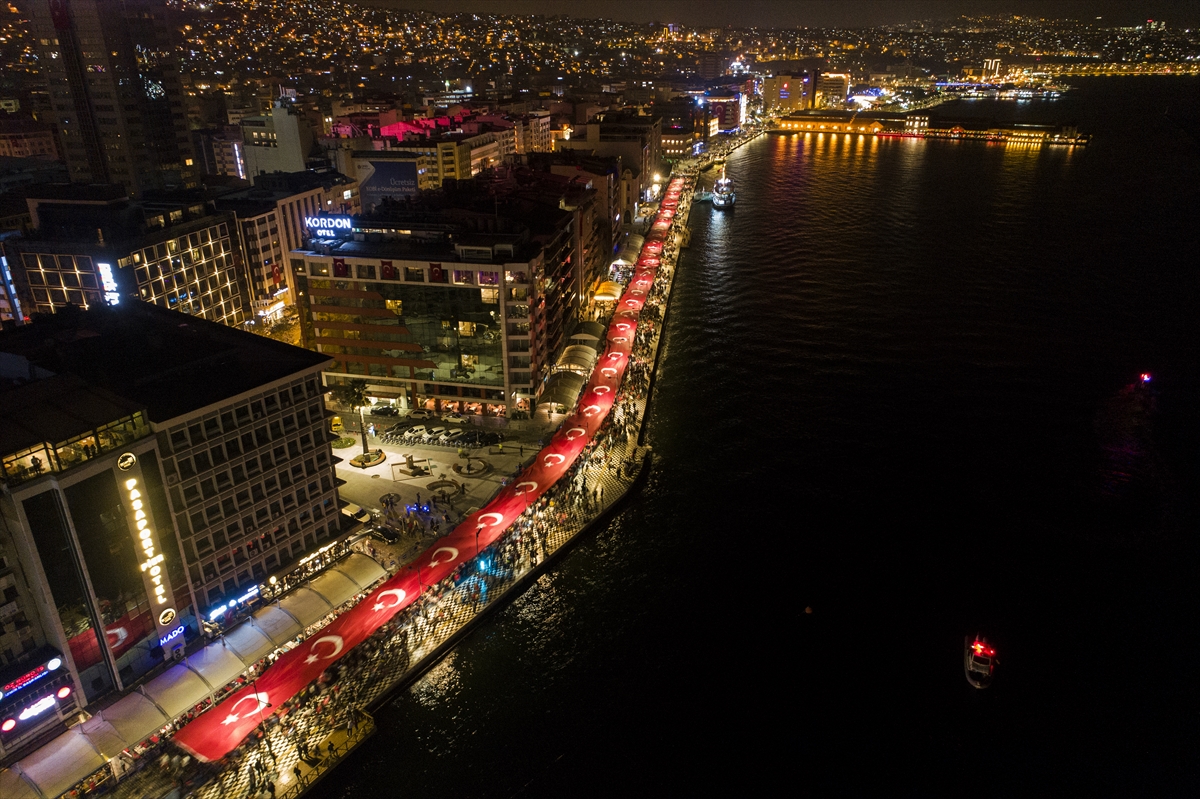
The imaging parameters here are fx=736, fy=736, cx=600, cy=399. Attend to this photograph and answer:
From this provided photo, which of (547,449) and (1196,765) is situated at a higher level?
(547,449)

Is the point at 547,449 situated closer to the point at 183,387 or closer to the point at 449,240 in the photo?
the point at 449,240

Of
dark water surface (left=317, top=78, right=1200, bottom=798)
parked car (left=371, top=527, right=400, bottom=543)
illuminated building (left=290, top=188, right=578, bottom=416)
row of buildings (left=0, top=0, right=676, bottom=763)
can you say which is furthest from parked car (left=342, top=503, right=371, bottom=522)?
illuminated building (left=290, top=188, right=578, bottom=416)

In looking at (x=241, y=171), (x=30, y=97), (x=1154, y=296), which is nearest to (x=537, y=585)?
(x=1154, y=296)

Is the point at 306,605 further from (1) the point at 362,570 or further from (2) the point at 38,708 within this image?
(2) the point at 38,708

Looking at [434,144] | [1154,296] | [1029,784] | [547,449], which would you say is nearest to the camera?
[1029,784]

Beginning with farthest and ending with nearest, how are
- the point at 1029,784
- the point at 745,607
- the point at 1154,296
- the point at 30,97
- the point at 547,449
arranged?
the point at 30,97 < the point at 1154,296 < the point at 547,449 < the point at 745,607 < the point at 1029,784
